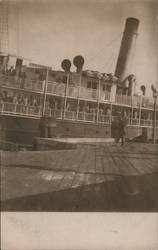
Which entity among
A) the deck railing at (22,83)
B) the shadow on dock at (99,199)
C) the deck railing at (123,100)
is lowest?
the shadow on dock at (99,199)

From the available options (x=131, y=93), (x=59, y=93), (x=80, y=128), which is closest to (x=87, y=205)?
(x=80, y=128)

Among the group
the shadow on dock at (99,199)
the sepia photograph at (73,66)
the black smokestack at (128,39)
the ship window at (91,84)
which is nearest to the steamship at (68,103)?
the ship window at (91,84)

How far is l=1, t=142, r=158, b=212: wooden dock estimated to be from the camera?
5.42ft

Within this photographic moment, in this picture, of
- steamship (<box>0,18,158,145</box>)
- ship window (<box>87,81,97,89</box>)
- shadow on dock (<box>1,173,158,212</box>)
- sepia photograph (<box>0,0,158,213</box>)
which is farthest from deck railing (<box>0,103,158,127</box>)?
shadow on dock (<box>1,173,158,212</box>)

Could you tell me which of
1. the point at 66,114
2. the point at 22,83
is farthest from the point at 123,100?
the point at 22,83

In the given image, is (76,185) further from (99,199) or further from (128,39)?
(128,39)

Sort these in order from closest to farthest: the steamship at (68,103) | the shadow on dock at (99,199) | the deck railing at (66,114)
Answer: the shadow on dock at (99,199)
the steamship at (68,103)
the deck railing at (66,114)

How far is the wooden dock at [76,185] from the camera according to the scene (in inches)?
65.1

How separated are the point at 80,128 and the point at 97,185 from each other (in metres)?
4.19

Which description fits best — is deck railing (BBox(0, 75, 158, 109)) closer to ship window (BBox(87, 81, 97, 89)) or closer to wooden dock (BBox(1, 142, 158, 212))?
ship window (BBox(87, 81, 97, 89))

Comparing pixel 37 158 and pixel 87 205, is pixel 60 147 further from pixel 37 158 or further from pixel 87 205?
pixel 87 205

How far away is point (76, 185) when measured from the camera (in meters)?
1.76

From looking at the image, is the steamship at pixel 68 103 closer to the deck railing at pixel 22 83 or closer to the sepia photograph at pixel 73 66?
the deck railing at pixel 22 83

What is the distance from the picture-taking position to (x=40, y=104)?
615 centimetres
